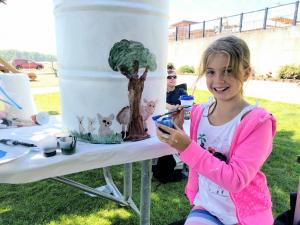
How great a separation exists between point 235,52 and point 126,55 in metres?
0.43

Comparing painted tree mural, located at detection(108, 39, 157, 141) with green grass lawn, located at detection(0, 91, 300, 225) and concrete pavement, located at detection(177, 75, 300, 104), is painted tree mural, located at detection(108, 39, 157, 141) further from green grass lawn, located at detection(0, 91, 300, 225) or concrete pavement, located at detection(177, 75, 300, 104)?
concrete pavement, located at detection(177, 75, 300, 104)

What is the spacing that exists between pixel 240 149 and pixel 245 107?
19 cm

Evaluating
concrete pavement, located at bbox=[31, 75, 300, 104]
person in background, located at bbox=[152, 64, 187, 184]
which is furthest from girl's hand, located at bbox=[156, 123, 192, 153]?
concrete pavement, located at bbox=[31, 75, 300, 104]

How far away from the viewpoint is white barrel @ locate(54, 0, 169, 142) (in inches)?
41.1

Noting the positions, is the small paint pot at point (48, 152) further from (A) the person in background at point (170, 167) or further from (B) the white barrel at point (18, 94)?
(A) the person in background at point (170, 167)

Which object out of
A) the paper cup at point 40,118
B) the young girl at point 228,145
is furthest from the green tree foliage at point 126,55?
the paper cup at point 40,118

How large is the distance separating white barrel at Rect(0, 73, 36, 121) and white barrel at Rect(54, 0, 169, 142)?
43 centimetres

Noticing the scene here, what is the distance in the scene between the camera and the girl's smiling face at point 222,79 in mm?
1044

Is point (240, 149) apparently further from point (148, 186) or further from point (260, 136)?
point (148, 186)

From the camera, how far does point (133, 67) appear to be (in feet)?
3.64

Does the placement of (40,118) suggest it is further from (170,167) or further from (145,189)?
(170,167)

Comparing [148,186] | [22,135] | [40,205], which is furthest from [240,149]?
[40,205]

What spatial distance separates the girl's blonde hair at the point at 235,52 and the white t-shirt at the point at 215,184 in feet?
0.51

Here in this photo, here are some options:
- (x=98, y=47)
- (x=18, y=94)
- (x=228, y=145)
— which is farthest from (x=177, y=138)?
(x=18, y=94)
